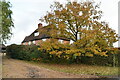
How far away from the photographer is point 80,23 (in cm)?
1569

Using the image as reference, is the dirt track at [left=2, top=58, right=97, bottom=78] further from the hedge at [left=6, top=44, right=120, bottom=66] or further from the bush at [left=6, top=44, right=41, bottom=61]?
the bush at [left=6, top=44, right=41, bottom=61]

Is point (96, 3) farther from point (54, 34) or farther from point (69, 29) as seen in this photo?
point (54, 34)

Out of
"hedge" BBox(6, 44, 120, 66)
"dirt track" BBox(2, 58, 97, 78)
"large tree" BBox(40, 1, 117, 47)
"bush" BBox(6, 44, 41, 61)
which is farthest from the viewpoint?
"bush" BBox(6, 44, 41, 61)

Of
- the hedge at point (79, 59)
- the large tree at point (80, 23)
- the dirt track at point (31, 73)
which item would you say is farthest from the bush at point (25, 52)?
the dirt track at point (31, 73)

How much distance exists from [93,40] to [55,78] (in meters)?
7.54

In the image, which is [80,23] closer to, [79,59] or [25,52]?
[79,59]

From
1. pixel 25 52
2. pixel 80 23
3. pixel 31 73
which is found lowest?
pixel 31 73

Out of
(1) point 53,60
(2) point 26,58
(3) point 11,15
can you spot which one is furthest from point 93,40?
(3) point 11,15

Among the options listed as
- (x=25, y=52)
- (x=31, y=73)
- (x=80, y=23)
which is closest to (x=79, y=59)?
(x=80, y=23)

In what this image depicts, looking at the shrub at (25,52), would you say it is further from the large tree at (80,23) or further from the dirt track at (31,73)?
the dirt track at (31,73)

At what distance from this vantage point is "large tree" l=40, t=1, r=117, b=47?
601 inches

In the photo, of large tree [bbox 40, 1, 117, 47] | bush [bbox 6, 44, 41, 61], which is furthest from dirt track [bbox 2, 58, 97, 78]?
bush [bbox 6, 44, 41, 61]

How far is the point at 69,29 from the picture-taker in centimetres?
1666

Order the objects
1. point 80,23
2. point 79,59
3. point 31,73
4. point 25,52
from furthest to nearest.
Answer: point 25,52 → point 79,59 → point 80,23 → point 31,73
